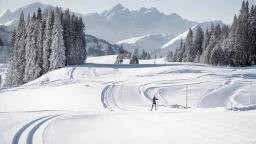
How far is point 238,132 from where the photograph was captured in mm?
14828

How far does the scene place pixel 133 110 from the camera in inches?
1222

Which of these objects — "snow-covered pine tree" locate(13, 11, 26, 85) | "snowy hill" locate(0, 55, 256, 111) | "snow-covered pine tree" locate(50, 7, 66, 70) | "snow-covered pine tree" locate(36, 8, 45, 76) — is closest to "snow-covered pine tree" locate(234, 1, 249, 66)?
"snowy hill" locate(0, 55, 256, 111)

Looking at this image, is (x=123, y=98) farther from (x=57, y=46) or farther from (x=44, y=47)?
(x=44, y=47)

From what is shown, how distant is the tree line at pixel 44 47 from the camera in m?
79.1

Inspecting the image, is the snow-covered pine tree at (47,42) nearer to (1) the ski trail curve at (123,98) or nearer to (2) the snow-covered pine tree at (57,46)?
(2) the snow-covered pine tree at (57,46)

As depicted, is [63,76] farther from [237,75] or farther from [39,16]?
[237,75]

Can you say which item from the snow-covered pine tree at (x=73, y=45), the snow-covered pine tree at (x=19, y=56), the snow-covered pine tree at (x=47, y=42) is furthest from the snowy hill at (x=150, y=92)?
the snow-covered pine tree at (x=73, y=45)

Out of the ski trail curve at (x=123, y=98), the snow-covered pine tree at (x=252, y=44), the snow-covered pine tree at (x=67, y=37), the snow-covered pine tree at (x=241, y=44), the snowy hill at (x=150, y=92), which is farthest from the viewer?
the snow-covered pine tree at (x=67, y=37)

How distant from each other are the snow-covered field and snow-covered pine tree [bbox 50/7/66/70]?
5476 millimetres

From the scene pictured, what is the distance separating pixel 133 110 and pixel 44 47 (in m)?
55.4

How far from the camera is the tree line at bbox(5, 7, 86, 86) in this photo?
260ft

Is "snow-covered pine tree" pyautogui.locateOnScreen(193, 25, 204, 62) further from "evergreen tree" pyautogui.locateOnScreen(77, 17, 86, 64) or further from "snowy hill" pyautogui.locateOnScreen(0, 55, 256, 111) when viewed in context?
"snowy hill" pyautogui.locateOnScreen(0, 55, 256, 111)

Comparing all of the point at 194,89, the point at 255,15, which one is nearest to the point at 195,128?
the point at 194,89

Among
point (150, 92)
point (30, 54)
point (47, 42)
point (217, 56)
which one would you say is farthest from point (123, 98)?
point (217, 56)
